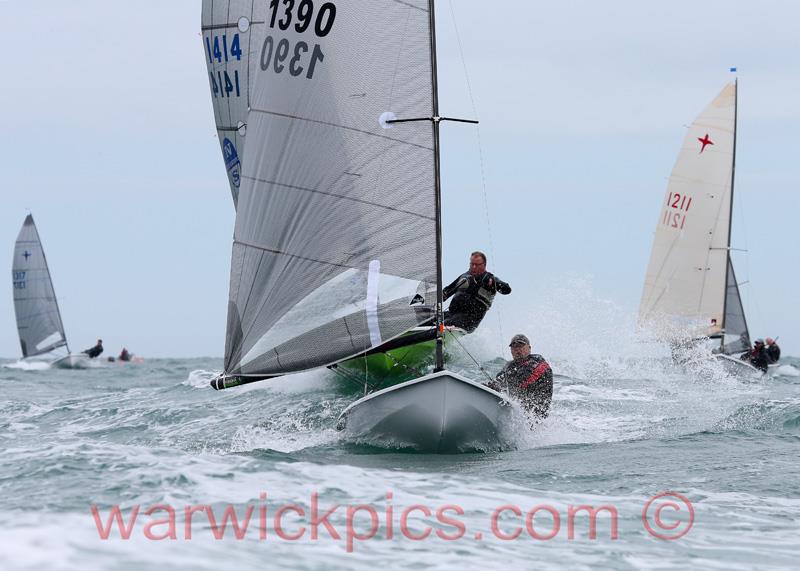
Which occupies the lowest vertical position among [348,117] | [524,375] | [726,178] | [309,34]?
[524,375]

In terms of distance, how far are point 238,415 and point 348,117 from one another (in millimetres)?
5752

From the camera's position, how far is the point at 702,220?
101ft

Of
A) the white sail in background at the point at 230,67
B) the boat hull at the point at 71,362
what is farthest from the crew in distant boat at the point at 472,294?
the boat hull at the point at 71,362

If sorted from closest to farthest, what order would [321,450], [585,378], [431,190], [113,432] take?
1. [321,450]
2. [431,190]
3. [113,432]
4. [585,378]

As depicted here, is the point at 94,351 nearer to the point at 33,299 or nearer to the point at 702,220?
the point at 33,299

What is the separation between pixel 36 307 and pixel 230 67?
83.9ft

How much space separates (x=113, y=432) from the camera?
14.1m

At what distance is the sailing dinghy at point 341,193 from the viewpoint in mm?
10914

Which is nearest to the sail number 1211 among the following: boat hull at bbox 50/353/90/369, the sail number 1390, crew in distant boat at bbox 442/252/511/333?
crew in distant boat at bbox 442/252/511/333

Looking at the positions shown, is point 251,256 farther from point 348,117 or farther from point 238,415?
point 238,415

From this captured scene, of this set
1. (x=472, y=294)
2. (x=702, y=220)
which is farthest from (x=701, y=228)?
(x=472, y=294)

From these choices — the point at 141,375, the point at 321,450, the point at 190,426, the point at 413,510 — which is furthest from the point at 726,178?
the point at 413,510

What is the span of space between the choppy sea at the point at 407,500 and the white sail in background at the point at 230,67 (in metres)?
6.50

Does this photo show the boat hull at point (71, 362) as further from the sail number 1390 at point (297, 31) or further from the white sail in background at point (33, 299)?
the sail number 1390 at point (297, 31)
